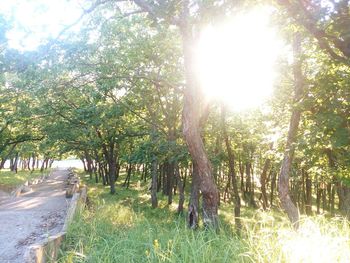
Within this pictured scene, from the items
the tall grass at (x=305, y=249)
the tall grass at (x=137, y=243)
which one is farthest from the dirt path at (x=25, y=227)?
the tall grass at (x=305, y=249)

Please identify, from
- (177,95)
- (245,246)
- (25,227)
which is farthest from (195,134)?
(177,95)

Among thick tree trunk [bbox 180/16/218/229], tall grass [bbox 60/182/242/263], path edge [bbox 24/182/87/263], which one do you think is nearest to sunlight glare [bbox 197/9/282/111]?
thick tree trunk [bbox 180/16/218/229]

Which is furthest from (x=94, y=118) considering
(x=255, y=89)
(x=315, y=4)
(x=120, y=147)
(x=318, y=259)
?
(x=120, y=147)

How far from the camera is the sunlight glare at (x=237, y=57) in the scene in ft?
31.4

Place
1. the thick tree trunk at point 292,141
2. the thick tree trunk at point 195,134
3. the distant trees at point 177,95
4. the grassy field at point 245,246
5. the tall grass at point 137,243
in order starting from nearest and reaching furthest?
the grassy field at point 245,246 → the tall grass at point 137,243 → the distant trees at point 177,95 → the thick tree trunk at point 195,134 → the thick tree trunk at point 292,141

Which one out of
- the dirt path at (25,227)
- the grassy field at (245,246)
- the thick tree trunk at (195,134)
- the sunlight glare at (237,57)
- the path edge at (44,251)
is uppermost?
the sunlight glare at (237,57)

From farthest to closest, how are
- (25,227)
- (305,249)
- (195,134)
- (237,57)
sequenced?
(25,227) < (237,57) < (195,134) < (305,249)

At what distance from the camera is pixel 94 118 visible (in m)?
16.8

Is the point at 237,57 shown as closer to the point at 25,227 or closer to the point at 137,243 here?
the point at 137,243

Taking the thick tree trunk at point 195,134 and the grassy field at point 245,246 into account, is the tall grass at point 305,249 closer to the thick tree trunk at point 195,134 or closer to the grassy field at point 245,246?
the grassy field at point 245,246

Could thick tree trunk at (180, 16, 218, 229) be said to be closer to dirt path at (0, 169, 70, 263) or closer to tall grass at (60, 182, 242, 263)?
tall grass at (60, 182, 242, 263)

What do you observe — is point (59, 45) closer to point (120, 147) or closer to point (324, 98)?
point (324, 98)

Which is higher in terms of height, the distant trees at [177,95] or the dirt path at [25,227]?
the distant trees at [177,95]

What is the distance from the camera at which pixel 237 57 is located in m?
11.3
